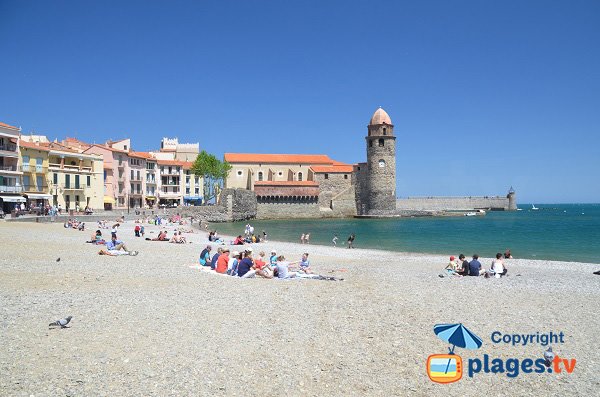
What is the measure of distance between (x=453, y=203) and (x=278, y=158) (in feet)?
128

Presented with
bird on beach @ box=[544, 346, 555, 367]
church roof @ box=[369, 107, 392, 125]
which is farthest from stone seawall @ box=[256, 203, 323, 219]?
bird on beach @ box=[544, 346, 555, 367]

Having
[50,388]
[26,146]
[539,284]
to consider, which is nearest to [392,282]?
[539,284]

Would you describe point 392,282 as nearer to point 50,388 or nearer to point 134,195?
point 50,388

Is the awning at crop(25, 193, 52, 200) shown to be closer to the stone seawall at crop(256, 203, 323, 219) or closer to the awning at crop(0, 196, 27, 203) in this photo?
the awning at crop(0, 196, 27, 203)

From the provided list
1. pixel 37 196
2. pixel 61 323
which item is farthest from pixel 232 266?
pixel 37 196

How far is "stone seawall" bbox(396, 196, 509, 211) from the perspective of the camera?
273 ft

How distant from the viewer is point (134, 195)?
180ft

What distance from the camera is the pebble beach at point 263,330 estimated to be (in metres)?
5.68

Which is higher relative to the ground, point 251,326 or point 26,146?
point 26,146

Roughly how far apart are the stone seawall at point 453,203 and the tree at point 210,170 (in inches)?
1239

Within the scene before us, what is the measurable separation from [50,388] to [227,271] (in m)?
8.27

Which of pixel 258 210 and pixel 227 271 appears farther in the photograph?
pixel 258 210

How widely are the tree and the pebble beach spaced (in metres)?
47.4

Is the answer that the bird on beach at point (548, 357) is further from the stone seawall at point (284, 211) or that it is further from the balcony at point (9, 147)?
the stone seawall at point (284, 211)
